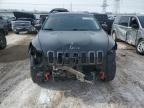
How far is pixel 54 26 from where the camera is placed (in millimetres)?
8391

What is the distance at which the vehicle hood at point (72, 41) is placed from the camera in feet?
22.1

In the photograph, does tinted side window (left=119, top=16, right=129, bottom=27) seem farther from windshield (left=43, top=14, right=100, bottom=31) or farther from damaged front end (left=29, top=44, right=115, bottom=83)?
damaged front end (left=29, top=44, right=115, bottom=83)

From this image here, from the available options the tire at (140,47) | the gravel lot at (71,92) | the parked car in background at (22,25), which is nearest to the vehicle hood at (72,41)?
the gravel lot at (71,92)

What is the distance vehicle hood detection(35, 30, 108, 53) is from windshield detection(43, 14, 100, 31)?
637mm

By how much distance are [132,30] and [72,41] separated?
23.3 feet

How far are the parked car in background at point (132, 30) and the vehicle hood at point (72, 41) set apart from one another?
17.2ft

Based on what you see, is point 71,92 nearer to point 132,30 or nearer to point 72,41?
point 72,41

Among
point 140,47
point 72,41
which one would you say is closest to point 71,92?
point 72,41

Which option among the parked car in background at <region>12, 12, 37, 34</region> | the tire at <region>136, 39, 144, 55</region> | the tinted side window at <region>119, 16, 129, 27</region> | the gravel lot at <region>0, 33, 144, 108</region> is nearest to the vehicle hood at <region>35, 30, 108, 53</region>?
the gravel lot at <region>0, 33, 144, 108</region>

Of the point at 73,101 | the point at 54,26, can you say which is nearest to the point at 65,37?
the point at 54,26

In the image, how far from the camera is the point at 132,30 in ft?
44.1

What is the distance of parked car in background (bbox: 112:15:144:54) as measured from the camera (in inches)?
493

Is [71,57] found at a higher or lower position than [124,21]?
higher

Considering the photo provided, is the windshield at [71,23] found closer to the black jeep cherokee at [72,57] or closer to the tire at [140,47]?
the black jeep cherokee at [72,57]
